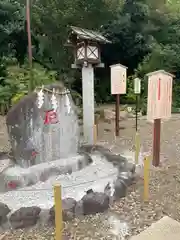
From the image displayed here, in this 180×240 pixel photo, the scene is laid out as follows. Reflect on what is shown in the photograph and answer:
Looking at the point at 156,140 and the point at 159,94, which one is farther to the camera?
the point at 156,140

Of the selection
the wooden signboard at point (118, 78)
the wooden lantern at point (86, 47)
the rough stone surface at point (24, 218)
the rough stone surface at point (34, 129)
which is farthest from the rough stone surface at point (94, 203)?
the wooden signboard at point (118, 78)

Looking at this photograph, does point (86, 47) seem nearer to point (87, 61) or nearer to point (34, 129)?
point (87, 61)

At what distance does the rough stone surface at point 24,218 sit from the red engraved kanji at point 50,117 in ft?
4.58

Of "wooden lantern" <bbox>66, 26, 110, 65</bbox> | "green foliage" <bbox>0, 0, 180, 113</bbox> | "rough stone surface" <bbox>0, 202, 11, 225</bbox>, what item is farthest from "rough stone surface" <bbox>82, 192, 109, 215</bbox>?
"green foliage" <bbox>0, 0, 180, 113</bbox>

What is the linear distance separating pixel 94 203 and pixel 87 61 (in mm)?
3483

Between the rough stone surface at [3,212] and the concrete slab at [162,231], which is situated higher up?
the rough stone surface at [3,212]

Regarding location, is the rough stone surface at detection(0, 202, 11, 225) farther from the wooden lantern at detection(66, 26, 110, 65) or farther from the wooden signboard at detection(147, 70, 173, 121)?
the wooden lantern at detection(66, 26, 110, 65)

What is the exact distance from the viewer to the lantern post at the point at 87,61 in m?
5.71

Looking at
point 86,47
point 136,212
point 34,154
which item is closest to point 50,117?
point 34,154

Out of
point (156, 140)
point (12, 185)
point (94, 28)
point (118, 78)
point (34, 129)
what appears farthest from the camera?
point (94, 28)

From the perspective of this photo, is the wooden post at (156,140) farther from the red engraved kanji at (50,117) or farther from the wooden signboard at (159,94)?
the red engraved kanji at (50,117)

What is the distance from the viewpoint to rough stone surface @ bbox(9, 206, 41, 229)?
9.57ft

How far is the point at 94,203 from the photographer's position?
3.19 meters

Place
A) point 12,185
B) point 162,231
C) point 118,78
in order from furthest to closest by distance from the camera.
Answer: point 118,78
point 12,185
point 162,231
